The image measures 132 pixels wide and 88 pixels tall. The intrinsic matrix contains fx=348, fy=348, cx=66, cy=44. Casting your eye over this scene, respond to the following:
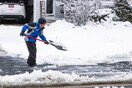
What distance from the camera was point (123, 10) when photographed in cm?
1878

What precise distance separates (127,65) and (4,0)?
10.5 metres

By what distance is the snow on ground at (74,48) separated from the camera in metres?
7.73

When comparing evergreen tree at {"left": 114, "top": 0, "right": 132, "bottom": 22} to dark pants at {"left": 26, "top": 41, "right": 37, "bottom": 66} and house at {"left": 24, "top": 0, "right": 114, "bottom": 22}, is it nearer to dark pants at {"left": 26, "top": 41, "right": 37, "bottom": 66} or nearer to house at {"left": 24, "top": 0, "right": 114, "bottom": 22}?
house at {"left": 24, "top": 0, "right": 114, "bottom": 22}

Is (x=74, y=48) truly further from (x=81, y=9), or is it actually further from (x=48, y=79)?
(x=81, y=9)

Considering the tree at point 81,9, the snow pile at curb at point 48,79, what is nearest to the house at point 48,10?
the tree at point 81,9

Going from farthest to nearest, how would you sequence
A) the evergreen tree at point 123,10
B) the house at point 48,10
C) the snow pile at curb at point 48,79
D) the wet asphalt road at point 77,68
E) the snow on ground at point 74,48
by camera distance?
1. the evergreen tree at point 123,10
2. the house at point 48,10
3. the wet asphalt road at point 77,68
4. the snow on ground at point 74,48
5. the snow pile at curb at point 48,79

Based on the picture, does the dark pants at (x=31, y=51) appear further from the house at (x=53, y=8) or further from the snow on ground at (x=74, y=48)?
the house at (x=53, y=8)

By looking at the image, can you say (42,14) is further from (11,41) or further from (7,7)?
(11,41)

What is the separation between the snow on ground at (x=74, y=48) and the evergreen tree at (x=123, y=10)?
904mm

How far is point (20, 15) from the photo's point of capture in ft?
58.7

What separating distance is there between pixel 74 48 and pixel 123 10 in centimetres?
710

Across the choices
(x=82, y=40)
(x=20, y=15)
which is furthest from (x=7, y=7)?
(x=82, y=40)

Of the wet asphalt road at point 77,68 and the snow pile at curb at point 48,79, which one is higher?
the snow pile at curb at point 48,79

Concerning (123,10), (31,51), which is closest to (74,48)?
(31,51)
